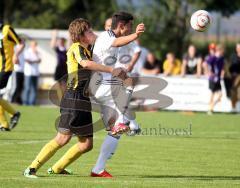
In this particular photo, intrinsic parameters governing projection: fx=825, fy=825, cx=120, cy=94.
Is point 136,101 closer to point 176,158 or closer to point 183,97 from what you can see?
point 183,97

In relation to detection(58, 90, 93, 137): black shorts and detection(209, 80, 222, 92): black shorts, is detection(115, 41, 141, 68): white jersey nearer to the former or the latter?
detection(209, 80, 222, 92): black shorts

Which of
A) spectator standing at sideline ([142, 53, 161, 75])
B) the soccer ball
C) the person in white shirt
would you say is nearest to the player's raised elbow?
the soccer ball

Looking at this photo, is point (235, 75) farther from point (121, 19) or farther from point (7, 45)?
point (121, 19)

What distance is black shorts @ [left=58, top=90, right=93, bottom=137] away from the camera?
1014 cm

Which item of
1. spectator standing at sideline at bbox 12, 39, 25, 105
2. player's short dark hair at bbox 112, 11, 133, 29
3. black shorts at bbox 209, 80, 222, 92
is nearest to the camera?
player's short dark hair at bbox 112, 11, 133, 29

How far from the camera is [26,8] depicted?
1731 inches

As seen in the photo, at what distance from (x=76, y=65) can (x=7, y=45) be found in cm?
699

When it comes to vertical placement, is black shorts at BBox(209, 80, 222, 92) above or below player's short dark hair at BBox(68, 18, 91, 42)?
below

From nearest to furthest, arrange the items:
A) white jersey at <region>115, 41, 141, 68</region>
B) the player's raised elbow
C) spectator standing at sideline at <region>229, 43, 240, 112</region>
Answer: the player's raised elbow, white jersey at <region>115, 41, 141, 68</region>, spectator standing at sideline at <region>229, 43, 240, 112</region>

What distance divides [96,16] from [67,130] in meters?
30.6

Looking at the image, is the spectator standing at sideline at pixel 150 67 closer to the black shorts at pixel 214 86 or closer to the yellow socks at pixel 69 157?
the black shorts at pixel 214 86

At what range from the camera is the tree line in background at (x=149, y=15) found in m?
35.3

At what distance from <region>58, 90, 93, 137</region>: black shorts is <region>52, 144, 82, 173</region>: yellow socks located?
0.84 ft

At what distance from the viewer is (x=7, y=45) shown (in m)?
17.0
